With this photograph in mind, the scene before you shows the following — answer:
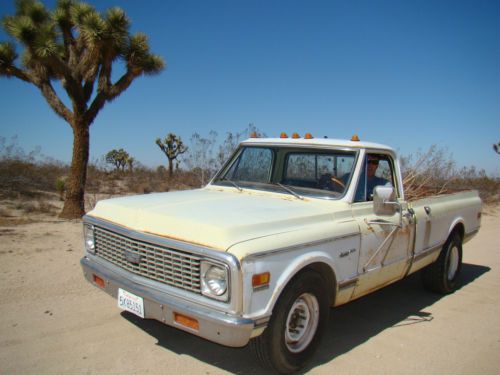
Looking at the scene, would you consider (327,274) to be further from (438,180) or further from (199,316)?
(438,180)

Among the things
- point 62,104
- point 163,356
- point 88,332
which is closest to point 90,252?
point 88,332

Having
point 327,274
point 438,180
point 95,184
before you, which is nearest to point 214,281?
point 327,274

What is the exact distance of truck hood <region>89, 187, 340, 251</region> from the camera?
9.59 feet

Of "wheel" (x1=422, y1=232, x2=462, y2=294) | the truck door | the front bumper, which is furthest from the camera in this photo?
"wheel" (x1=422, y1=232, x2=462, y2=294)

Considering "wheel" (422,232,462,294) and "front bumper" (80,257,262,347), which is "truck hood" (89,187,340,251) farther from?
"wheel" (422,232,462,294)

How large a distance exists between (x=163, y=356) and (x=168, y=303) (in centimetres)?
81

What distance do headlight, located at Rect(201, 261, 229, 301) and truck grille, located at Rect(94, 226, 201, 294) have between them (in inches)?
2.0

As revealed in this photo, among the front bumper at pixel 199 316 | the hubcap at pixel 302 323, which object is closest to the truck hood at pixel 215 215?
the front bumper at pixel 199 316

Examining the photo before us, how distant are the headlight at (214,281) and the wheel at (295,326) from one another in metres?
0.45

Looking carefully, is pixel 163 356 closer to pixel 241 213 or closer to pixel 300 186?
pixel 241 213

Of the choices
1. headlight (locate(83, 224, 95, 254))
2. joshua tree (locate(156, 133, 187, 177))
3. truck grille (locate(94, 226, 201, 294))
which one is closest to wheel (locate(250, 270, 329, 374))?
truck grille (locate(94, 226, 201, 294))

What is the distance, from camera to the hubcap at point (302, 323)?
330 centimetres

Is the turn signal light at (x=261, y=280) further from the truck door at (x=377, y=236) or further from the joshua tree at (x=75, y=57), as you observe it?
the joshua tree at (x=75, y=57)

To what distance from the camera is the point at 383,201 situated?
12.6 feet
